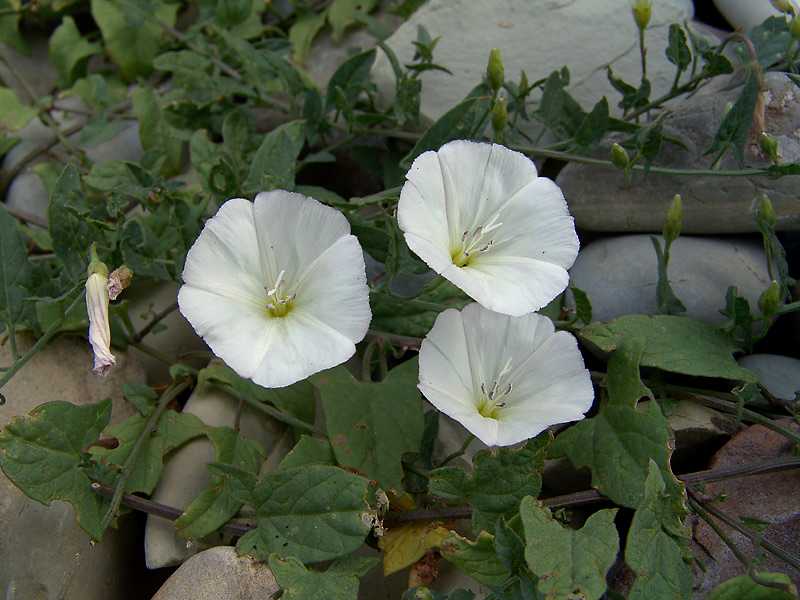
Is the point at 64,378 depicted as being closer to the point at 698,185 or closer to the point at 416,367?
the point at 416,367

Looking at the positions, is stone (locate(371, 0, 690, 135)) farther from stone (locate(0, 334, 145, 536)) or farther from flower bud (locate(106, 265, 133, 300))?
stone (locate(0, 334, 145, 536))

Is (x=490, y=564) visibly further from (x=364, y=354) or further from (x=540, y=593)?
(x=364, y=354)

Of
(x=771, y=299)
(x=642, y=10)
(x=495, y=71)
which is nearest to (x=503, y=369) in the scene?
(x=771, y=299)

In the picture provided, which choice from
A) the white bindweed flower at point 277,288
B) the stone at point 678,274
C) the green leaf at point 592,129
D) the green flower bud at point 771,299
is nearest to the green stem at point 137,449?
the white bindweed flower at point 277,288

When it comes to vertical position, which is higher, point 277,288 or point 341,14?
point 341,14

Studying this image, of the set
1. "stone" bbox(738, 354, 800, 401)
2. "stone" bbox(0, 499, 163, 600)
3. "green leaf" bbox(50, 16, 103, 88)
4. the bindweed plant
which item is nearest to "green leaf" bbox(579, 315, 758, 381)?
the bindweed plant

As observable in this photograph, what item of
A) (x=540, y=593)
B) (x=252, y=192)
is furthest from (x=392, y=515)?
(x=252, y=192)
